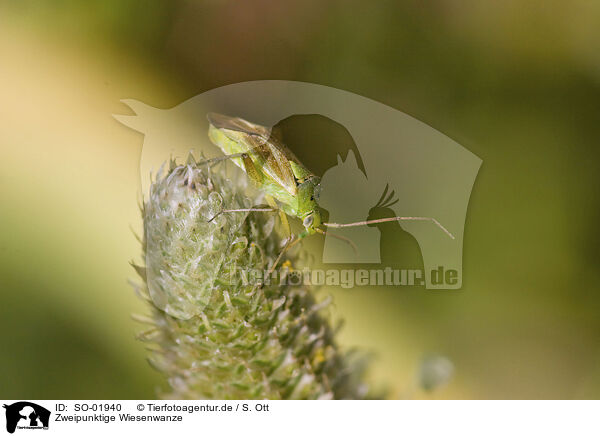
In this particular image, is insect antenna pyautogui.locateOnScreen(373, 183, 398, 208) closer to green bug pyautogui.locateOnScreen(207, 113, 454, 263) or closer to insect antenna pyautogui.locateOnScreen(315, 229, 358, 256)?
insect antenna pyautogui.locateOnScreen(315, 229, 358, 256)

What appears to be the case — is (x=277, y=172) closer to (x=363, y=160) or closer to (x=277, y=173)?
(x=277, y=173)

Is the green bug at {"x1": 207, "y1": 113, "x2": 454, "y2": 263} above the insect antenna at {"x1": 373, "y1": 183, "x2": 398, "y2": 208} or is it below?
below

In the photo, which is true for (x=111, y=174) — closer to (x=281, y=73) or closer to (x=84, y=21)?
(x=84, y=21)

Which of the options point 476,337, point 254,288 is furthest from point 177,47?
point 476,337

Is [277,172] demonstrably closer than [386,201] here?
Yes

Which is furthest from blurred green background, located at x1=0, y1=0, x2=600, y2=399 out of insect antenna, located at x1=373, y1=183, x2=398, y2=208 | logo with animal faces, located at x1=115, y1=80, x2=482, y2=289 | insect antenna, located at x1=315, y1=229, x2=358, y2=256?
insect antenna, located at x1=373, y1=183, x2=398, y2=208
